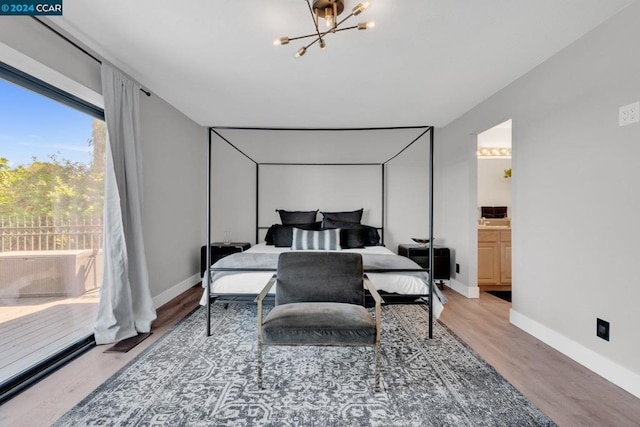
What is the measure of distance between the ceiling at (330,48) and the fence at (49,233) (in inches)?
54.0

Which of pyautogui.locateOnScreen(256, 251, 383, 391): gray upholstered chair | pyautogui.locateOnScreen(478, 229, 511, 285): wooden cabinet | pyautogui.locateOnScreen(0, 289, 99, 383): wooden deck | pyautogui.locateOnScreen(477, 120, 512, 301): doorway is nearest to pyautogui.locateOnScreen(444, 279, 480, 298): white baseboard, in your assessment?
pyautogui.locateOnScreen(478, 229, 511, 285): wooden cabinet

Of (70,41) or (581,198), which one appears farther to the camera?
(581,198)

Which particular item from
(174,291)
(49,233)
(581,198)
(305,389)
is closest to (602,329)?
(581,198)

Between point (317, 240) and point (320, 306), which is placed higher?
point (317, 240)

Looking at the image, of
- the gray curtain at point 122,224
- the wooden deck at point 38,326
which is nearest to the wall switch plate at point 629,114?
the gray curtain at point 122,224

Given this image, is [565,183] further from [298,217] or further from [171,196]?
[171,196]

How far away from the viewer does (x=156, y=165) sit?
352 cm

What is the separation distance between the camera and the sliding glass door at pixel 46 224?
6.53ft

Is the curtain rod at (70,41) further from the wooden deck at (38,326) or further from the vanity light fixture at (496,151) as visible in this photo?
the vanity light fixture at (496,151)

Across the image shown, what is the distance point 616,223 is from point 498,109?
1.75 meters

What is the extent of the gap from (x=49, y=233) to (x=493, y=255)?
4940mm

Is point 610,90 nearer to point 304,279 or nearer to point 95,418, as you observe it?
point 304,279

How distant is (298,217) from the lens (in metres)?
4.61

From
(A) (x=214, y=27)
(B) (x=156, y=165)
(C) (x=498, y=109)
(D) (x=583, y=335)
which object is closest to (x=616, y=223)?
(D) (x=583, y=335)
